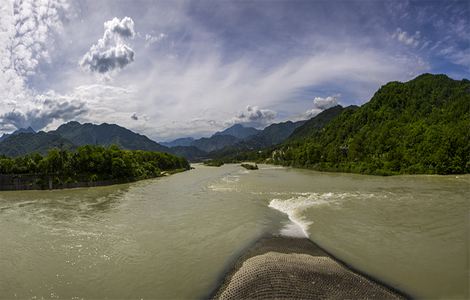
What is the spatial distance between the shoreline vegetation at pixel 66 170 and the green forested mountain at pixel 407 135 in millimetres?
67102

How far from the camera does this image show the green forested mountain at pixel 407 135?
7925 centimetres

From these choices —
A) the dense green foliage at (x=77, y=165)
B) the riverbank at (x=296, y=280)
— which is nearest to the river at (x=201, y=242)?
the riverbank at (x=296, y=280)

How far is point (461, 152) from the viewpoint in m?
76.4

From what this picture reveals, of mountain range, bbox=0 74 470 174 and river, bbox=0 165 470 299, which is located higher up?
mountain range, bbox=0 74 470 174

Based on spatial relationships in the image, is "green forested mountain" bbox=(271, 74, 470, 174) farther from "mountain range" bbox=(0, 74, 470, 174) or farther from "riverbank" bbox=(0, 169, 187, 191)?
"riverbank" bbox=(0, 169, 187, 191)

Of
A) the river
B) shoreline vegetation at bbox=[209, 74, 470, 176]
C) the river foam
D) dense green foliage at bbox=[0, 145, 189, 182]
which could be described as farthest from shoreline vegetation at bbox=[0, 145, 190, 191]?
shoreline vegetation at bbox=[209, 74, 470, 176]

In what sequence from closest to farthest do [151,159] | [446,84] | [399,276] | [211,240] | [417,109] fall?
[399,276], [211,240], [151,159], [417,109], [446,84]

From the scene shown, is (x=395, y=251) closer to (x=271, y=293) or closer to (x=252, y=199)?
(x=271, y=293)

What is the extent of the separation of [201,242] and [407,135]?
99.2m

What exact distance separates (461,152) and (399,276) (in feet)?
252

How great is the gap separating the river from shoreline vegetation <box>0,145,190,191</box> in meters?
30.1

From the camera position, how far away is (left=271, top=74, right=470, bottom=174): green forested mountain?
79250mm

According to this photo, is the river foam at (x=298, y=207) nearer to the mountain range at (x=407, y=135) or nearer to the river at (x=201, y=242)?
the river at (x=201, y=242)

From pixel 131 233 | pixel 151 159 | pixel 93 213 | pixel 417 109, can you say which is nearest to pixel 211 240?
Answer: pixel 131 233
